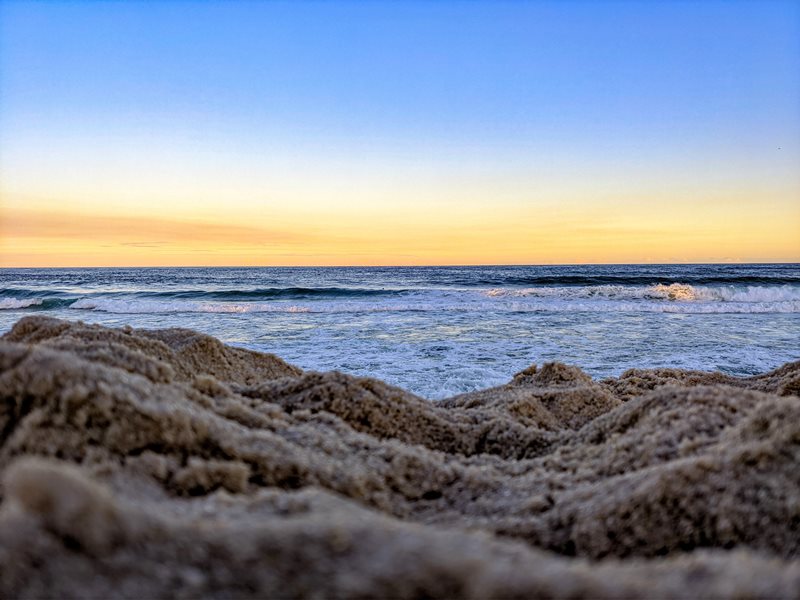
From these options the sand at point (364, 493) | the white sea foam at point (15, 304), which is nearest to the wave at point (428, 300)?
the white sea foam at point (15, 304)

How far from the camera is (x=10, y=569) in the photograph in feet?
2.50

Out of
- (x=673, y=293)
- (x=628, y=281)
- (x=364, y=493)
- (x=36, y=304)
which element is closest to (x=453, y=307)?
(x=673, y=293)

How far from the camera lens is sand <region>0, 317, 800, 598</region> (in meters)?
0.75

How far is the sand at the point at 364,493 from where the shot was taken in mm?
745

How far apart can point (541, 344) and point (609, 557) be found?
8686mm

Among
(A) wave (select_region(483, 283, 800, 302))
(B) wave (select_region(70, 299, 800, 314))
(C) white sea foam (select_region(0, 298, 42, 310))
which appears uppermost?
(A) wave (select_region(483, 283, 800, 302))

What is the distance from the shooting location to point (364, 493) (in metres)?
1.39

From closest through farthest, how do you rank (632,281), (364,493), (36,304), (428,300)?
(364,493), (36,304), (428,300), (632,281)

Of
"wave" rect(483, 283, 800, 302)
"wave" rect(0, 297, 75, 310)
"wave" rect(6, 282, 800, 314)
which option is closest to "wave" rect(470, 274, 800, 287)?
"wave" rect(6, 282, 800, 314)

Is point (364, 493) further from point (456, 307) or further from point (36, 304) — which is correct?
point (36, 304)

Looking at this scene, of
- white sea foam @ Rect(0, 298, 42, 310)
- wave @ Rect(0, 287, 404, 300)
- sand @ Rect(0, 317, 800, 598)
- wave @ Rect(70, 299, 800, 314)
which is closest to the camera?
Answer: sand @ Rect(0, 317, 800, 598)

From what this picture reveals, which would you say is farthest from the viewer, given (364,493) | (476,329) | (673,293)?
(673,293)

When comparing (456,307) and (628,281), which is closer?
(456,307)

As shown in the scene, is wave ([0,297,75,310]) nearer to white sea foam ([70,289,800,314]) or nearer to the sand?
white sea foam ([70,289,800,314])
